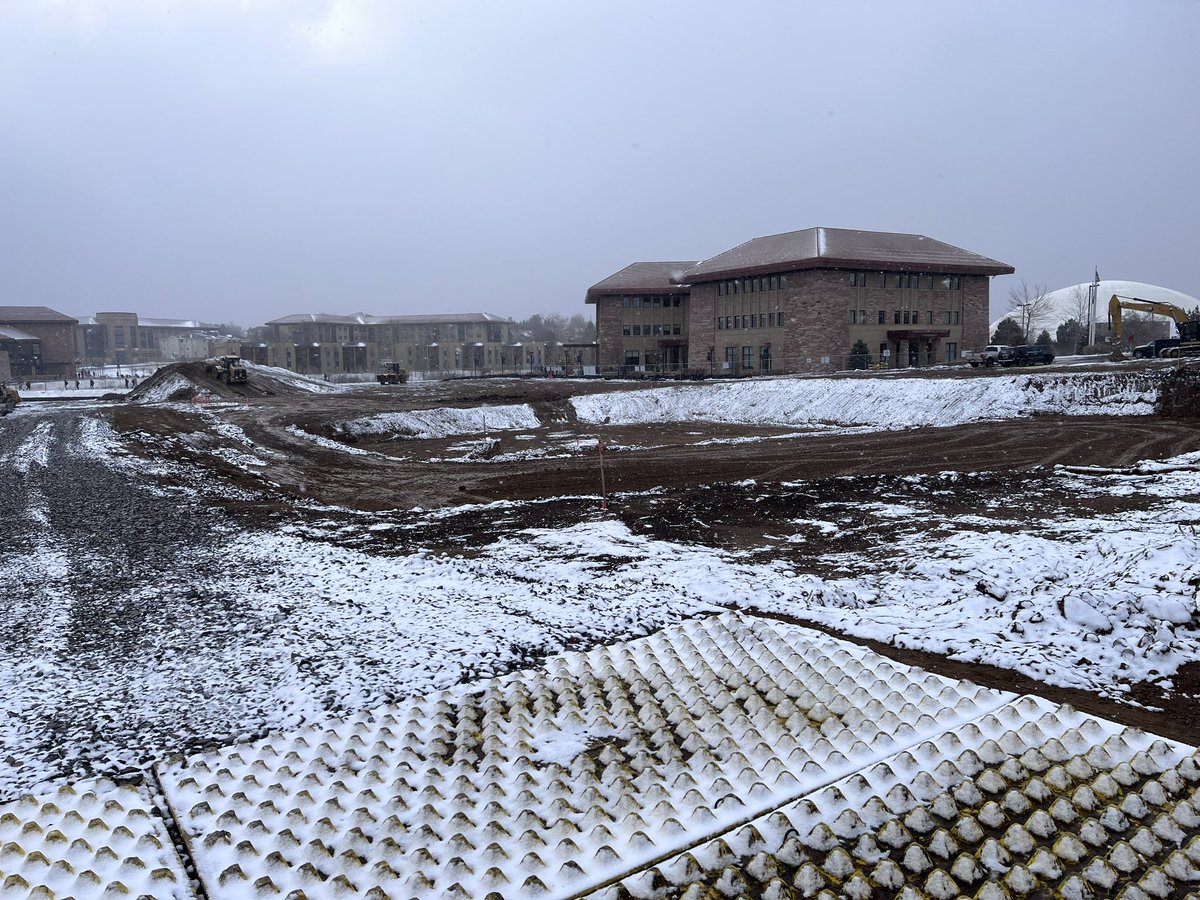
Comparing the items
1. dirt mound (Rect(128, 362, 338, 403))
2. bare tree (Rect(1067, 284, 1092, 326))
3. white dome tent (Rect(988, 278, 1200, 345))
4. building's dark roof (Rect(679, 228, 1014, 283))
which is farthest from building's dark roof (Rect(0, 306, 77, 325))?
bare tree (Rect(1067, 284, 1092, 326))

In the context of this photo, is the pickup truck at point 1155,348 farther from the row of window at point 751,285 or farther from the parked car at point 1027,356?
the row of window at point 751,285

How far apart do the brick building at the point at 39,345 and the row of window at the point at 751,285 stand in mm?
78642

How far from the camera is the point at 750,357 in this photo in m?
61.1

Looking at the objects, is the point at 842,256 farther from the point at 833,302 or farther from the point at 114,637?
the point at 114,637

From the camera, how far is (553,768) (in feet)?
19.0

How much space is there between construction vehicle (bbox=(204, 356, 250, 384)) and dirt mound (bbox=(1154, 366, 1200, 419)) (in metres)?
47.7

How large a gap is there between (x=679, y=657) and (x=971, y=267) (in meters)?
62.2

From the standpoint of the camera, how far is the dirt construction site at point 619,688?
471 cm

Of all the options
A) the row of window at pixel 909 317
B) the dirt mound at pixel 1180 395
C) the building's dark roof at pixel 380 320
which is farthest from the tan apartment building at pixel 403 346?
the dirt mound at pixel 1180 395

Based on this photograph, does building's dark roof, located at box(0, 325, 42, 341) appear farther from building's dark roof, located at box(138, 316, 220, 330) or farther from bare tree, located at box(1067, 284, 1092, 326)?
bare tree, located at box(1067, 284, 1092, 326)

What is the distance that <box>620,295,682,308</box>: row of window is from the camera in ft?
241

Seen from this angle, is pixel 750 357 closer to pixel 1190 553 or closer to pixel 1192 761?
pixel 1190 553

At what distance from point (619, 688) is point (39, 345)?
113 metres

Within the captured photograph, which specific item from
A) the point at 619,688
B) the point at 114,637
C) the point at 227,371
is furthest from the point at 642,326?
the point at 619,688
